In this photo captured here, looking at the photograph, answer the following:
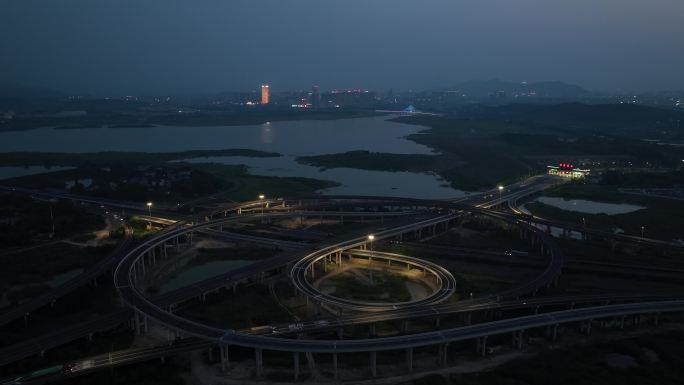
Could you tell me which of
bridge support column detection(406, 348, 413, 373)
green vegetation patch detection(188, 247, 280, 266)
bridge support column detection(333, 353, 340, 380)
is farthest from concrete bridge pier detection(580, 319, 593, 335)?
green vegetation patch detection(188, 247, 280, 266)

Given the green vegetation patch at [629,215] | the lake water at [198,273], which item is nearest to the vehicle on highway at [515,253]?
the green vegetation patch at [629,215]

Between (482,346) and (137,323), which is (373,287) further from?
(137,323)

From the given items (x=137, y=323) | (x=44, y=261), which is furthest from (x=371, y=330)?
(x=44, y=261)

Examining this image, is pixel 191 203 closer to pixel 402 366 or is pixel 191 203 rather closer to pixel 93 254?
pixel 93 254

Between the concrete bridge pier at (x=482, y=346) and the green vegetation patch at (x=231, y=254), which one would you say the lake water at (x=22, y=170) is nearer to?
the green vegetation patch at (x=231, y=254)

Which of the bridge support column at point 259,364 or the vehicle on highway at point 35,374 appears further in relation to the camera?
the bridge support column at point 259,364

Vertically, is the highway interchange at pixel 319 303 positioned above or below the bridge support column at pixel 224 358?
above

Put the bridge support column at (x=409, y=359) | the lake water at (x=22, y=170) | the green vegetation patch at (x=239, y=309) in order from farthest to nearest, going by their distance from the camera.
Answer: the lake water at (x=22, y=170) < the green vegetation patch at (x=239, y=309) < the bridge support column at (x=409, y=359)
